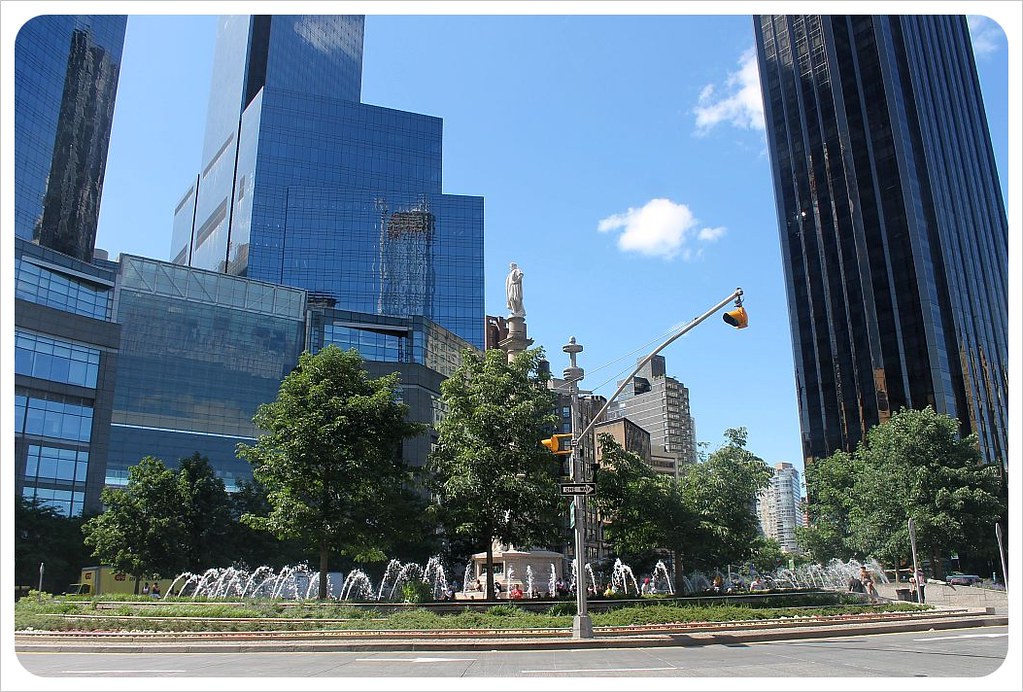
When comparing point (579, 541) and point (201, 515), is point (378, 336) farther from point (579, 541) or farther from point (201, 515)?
point (579, 541)

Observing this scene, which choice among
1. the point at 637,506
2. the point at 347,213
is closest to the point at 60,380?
the point at 637,506

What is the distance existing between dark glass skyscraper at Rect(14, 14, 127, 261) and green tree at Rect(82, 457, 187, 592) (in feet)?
244

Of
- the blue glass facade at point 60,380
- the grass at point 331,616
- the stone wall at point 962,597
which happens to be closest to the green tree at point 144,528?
the grass at point 331,616

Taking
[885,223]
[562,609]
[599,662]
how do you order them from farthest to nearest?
[885,223], [562,609], [599,662]

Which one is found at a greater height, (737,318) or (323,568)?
(737,318)

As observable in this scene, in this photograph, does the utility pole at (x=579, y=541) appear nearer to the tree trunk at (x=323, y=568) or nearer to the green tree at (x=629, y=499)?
the green tree at (x=629, y=499)

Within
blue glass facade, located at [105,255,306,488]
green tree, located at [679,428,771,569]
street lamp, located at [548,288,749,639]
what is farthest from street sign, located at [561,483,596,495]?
blue glass facade, located at [105,255,306,488]

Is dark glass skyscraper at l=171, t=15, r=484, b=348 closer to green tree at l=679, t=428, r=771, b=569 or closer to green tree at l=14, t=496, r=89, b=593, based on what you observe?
green tree at l=14, t=496, r=89, b=593

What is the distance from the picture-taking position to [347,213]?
140 meters

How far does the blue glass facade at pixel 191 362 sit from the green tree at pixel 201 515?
44.2 m

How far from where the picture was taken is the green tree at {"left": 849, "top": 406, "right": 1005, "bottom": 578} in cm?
4184

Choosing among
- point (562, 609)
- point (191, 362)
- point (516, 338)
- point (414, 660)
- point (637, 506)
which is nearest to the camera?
point (414, 660)

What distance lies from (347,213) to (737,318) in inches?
5187

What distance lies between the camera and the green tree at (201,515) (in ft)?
146
